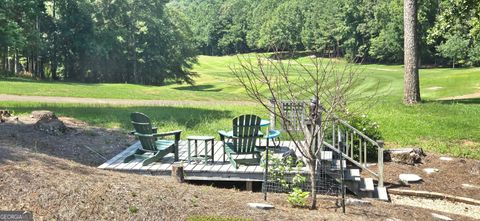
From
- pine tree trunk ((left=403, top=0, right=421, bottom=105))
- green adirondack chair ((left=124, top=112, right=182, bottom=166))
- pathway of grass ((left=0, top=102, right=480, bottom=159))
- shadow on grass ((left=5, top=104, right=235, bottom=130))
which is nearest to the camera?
green adirondack chair ((left=124, top=112, right=182, bottom=166))

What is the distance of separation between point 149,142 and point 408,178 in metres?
4.96

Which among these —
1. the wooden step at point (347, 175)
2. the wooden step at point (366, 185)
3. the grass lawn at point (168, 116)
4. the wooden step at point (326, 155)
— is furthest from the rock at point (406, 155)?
the grass lawn at point (168, 116)

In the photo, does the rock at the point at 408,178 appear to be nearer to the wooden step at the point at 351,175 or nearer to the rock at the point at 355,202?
the wooden step at the point at 351,175

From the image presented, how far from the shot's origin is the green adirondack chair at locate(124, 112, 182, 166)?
879 centimetres

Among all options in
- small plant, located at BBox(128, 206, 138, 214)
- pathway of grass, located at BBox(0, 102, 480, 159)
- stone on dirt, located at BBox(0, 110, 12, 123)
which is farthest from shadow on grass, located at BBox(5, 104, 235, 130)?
small plant, located at BBox(128, 206, 138, 214)

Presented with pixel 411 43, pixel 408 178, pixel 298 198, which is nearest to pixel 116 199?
pixel 298 198

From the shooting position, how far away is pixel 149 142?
29.6 feet

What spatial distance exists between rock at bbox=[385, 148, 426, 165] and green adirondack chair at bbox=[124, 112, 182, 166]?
491 centimetres

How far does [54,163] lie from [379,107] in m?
12.0

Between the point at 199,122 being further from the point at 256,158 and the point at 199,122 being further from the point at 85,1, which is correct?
the point at 85,1

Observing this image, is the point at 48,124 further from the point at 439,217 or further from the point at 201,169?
the point at 439,217

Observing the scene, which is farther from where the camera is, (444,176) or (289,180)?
(444,176)

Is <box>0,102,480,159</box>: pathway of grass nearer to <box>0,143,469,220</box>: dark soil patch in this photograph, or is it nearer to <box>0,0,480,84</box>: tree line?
<box>0,143,469,220</box>: dark soil patch

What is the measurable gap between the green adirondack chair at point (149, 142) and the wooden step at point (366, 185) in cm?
334
